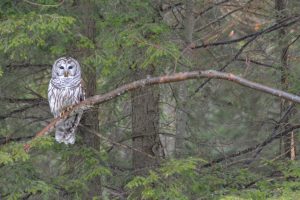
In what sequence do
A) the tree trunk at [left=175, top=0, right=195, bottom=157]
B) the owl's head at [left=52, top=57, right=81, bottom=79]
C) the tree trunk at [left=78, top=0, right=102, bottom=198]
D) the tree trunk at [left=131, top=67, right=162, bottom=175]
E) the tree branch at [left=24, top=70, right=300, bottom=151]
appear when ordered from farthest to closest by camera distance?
the tree trunk at [left=131, top=67, right=162, bottom=175] → the tree trunk at [left=175, top=0, right=195, bottom=157] → the tree trunk at [left=78, top=0, right=102, bottom=198] → the owl's head at [left=52, top=57, right=81, bottom=79] → the tree branch at [left=24, top=70, right=300, bottom=151]

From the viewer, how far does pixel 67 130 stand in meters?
8.09

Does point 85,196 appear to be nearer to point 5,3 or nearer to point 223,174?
point 223,174

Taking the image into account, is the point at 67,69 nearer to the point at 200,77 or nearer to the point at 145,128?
the point at 145,128

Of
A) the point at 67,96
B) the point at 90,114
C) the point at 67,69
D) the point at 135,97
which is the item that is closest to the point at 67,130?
the point at 67,96

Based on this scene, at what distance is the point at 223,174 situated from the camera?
820 cm

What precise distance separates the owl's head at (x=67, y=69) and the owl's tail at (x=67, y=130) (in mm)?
495

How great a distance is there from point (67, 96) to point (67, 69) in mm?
326

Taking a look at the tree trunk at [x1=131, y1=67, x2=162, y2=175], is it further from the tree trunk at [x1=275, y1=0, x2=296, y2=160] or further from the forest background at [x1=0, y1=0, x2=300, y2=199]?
the tree trunk at [x1=275, y1=0, x2=296, y2=160]

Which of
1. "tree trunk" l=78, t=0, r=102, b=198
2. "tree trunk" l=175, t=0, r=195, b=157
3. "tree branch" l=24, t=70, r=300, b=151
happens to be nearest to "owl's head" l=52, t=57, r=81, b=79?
"tree trunk" l=78, t=0, r=102, b=198

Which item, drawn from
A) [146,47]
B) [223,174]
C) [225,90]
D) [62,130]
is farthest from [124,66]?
[225,90]

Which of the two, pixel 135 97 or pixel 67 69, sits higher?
pixel 67 69

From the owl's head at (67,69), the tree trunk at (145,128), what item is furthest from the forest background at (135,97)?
the owl's head at (67,69)

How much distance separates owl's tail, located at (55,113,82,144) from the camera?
807cm

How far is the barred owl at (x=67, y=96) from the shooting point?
8062 mm
